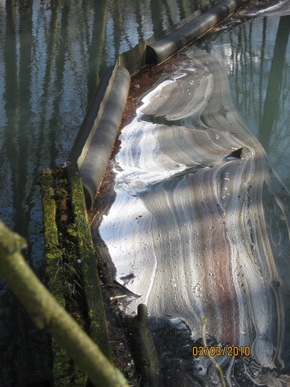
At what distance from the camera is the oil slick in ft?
10.8

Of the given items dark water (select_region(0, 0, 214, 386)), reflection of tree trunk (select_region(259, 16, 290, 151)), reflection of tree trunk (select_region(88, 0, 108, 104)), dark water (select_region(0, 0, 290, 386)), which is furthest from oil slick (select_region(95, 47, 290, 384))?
reflection of tree trunk (select_region(88, 0, 108, 104))

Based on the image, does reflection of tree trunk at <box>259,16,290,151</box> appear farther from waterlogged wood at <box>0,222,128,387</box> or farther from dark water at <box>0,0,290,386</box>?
waterlogged wood at <box>0,222,128,387</box>

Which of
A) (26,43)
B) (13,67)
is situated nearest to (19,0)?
(26,43)

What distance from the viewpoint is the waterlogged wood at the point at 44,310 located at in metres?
0.89

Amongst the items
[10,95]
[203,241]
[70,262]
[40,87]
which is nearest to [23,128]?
[10,95]

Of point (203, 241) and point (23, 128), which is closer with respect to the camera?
point (203, 241)

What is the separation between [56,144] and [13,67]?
1.97m

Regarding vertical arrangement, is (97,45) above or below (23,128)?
above
